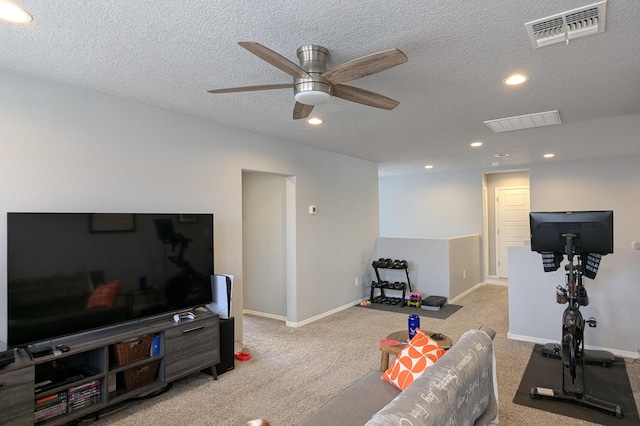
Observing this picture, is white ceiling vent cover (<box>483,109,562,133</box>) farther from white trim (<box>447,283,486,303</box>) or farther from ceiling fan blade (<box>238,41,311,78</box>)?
white trim (<box>447,283,486,303</box>)

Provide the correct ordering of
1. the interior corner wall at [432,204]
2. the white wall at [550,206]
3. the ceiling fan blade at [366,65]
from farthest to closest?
the interior corner wall at [432,204] < the white wall at [550,206] < the ceiling fan blade at [366,65]

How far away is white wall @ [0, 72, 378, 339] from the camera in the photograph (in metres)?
2.63

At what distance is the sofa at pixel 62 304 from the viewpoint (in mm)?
2395

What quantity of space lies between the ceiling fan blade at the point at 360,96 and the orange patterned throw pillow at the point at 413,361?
153cm

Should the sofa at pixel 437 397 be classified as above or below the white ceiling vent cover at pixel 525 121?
below

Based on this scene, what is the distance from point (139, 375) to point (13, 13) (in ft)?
8.19

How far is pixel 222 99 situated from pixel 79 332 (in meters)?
2.08

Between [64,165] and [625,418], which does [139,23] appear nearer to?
[64,165]

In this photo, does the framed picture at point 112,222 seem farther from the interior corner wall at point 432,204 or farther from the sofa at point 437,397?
the interior corner wall at point 432,204

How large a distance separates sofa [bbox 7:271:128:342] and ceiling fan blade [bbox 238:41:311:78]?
2.00m

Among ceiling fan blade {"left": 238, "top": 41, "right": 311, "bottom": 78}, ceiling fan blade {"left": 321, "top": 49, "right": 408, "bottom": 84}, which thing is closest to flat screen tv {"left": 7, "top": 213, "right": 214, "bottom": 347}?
ceiling fan blade {"left": 238, "top": 41, "right": 311, "bottom": 78}

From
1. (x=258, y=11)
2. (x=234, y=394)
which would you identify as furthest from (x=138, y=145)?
(x=234, y=394)

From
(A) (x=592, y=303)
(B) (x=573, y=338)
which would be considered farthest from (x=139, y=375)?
(A) (x=592, y=303)

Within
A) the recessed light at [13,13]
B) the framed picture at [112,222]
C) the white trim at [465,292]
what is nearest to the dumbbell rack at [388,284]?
the white trim at [465,292]
